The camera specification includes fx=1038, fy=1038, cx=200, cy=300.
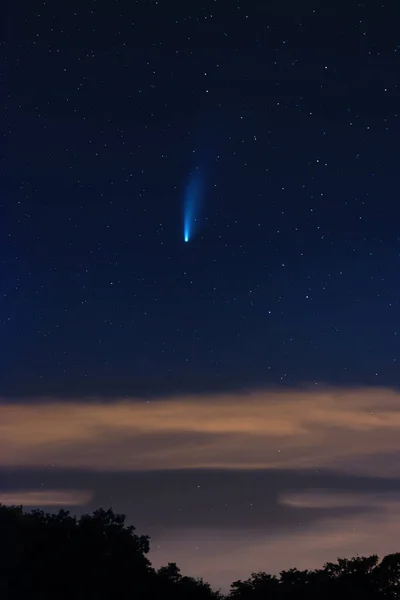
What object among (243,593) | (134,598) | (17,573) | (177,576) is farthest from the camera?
(243,593)

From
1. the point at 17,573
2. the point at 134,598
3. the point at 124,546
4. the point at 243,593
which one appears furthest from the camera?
the point at 243,593

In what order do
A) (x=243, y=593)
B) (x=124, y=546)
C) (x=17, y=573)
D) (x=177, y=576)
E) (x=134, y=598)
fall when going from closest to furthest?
1. (x=17, y=573)
2. (x=134, y=598)
3. (x=124, y=546)
4. (x=177, y=576)
5. (x=243, y=593)

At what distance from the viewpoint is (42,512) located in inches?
2635

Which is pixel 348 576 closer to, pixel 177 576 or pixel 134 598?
pixel 177 576

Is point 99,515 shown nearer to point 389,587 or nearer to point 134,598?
point 134,598

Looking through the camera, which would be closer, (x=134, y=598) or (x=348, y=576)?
(x=134, y=598)

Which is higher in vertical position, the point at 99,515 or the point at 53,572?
the point at 99,515

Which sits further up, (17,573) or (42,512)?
(42,512)

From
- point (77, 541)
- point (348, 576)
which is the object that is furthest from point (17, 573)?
point (348, 576)

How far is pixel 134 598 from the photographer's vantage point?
6309 cm

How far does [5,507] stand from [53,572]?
798 cm

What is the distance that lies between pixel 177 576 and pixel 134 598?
20.1 m

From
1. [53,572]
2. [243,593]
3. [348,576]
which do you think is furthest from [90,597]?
[348,576]

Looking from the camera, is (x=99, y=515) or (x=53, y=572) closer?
(x=53, y=572)
